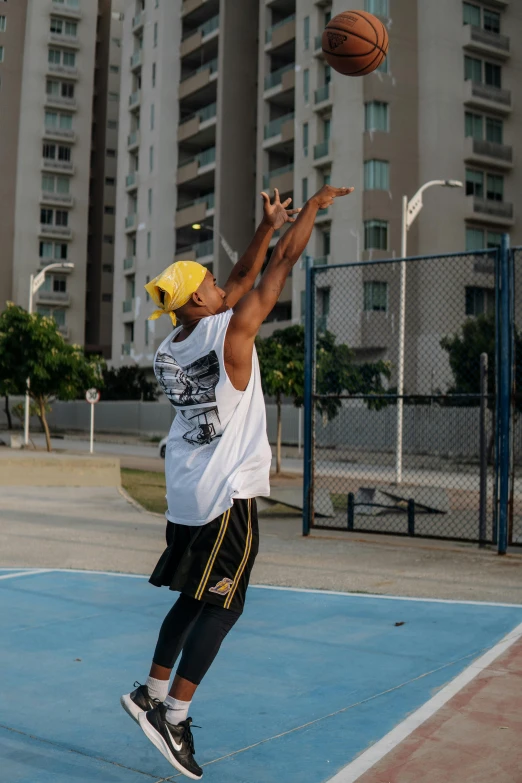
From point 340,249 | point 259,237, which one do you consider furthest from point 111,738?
point 340,249

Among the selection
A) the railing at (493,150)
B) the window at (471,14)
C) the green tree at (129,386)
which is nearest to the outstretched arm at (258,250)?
the railing at (493,150)

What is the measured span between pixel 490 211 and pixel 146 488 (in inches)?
1296

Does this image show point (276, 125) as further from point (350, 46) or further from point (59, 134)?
point (350, 46)

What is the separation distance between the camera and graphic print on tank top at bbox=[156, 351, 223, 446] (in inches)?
140

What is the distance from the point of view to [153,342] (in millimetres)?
61531

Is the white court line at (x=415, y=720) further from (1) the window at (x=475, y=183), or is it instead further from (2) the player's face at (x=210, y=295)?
(1) the window at (x=475, y=183)

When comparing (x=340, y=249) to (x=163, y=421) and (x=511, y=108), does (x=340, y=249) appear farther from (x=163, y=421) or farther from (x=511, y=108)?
(x=163, y=421)

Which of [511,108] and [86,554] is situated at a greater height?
[511,108]

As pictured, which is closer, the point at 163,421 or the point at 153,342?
the point at 163,421

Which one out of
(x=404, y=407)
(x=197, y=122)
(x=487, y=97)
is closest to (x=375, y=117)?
(x=487, y=97)

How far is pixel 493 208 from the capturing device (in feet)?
154

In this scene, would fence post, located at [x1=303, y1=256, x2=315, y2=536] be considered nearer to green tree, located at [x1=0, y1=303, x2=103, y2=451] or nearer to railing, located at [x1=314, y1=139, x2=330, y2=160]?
green tree, located at [x1=0, y1=303, x2=103, y2=451]

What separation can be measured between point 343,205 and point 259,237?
42.8 metres

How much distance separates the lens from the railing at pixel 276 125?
52281mm
